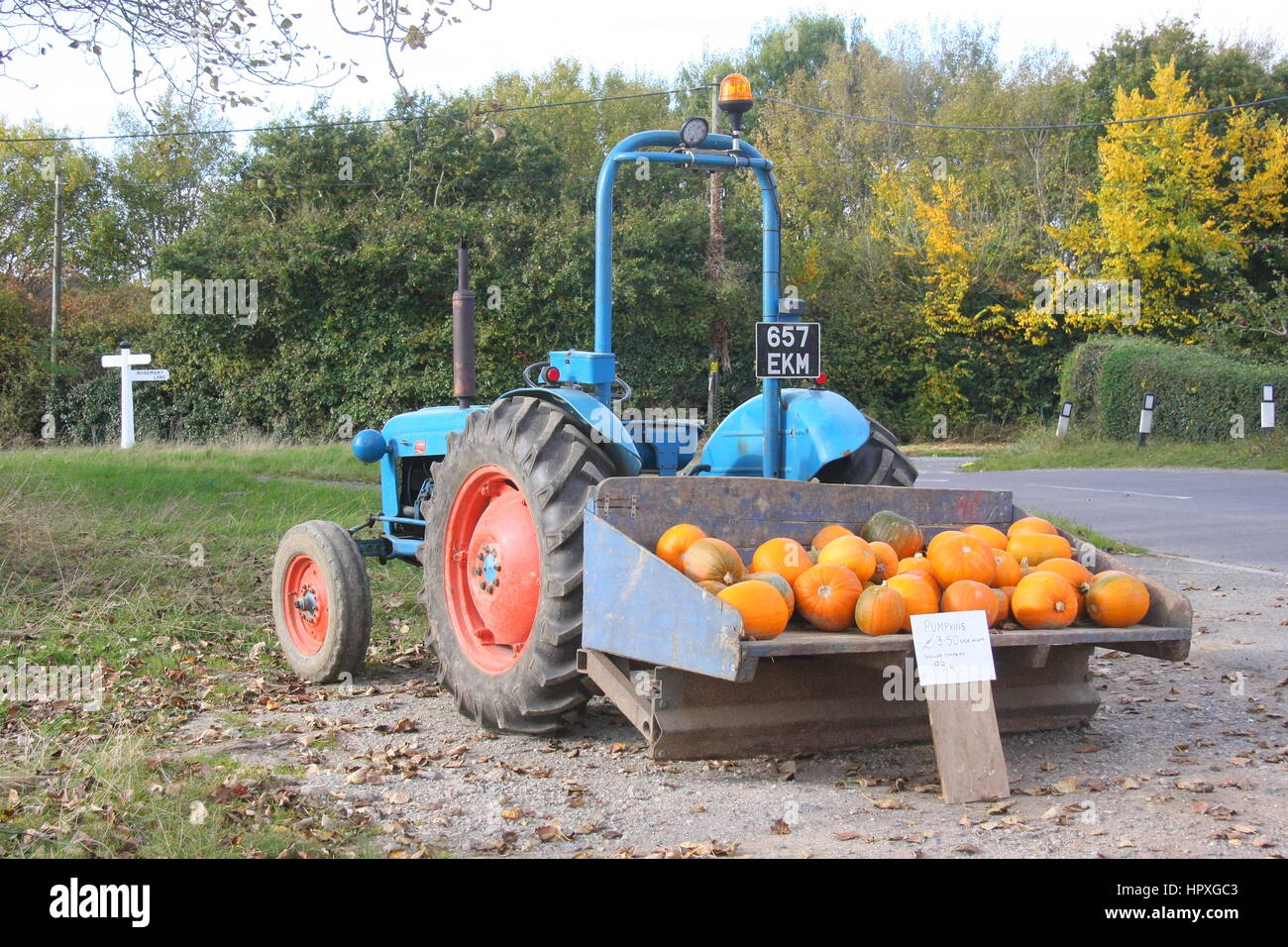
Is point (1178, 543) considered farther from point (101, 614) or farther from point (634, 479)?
point (101, 614)

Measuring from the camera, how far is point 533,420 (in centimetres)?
511

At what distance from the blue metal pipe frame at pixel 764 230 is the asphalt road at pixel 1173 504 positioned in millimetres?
3962

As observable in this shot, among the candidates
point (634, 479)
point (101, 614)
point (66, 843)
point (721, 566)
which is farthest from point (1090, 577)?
point (101, 614)

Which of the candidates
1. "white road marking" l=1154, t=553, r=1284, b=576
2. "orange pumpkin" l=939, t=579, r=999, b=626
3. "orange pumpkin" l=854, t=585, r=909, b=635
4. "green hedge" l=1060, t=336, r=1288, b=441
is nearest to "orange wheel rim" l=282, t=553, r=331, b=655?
"orange pumpkin" l=854, t=585, r=909, b=635

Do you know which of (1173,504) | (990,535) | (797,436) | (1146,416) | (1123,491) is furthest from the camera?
(1146,416)

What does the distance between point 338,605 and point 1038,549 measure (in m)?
3.40

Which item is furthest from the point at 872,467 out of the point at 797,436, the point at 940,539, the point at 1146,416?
the point at 1146,416

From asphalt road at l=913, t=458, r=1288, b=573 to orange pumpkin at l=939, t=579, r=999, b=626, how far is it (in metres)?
4.96

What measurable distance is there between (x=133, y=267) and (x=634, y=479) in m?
33.7

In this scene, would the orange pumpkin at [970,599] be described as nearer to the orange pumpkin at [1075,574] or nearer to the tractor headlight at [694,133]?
the orange pumpkin at [1075,574]

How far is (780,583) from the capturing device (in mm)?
4270

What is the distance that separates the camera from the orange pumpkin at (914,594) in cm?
425

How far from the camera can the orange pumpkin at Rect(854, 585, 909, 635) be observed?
13.6 feet

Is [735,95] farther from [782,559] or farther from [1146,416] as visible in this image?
[1146,416]
